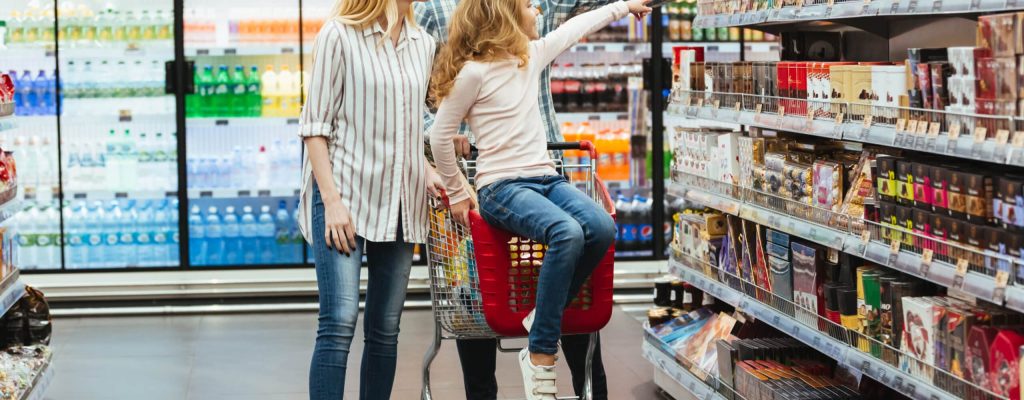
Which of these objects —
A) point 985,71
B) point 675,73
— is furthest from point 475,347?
point 985,71

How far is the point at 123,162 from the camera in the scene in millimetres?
6789

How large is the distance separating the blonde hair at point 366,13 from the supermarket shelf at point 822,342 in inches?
57.1

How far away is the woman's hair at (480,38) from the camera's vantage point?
128 inches

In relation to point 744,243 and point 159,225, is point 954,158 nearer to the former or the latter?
point 744,243

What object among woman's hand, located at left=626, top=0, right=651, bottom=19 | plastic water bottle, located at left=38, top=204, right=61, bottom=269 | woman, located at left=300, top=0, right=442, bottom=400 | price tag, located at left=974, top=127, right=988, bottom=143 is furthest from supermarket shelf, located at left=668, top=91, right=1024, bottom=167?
plastic water bottle, located at left=38, top=204, right=61, bottom=269

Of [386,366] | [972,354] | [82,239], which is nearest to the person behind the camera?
[972,354]

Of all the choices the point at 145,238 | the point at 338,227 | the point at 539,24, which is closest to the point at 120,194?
the point at 145,238

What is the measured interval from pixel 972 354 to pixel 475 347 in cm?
154

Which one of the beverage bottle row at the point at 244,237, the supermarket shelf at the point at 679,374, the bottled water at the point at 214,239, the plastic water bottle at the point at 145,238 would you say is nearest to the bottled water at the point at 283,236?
the beverage bottle row at the point at 244,237

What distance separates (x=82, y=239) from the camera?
6.82m

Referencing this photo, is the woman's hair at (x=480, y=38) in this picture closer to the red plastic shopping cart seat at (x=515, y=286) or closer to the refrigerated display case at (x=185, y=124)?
the red plastic shopping cart seat at (x=515, y=286)

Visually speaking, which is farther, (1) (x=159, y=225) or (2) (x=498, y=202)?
(1) (x=159, y=225)

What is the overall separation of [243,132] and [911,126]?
4.82 metres

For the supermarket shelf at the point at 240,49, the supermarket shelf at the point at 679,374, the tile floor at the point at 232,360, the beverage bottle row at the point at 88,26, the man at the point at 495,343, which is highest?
the beverage bottle row at the point at 88,26
